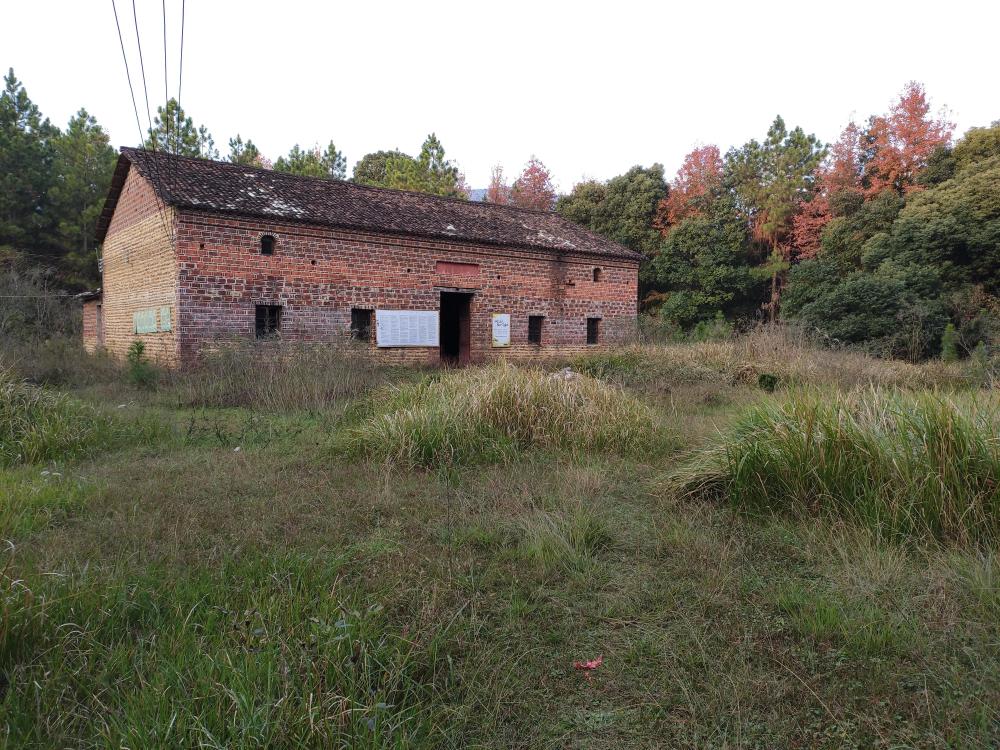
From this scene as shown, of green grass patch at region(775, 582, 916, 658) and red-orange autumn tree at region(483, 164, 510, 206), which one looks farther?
red-orange autumn tree at region(483, 164, 510, 206)

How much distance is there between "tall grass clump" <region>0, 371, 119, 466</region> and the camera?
18.5ft

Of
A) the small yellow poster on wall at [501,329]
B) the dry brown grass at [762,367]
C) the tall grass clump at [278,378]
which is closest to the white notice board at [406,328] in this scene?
the small yellow poster on wall at [501,329]

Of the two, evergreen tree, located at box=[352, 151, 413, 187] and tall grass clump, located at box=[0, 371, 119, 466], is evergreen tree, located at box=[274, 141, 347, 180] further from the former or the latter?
tall grass clump, located at box=[0, 371, 119, 466]

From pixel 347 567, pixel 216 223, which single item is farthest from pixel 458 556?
pixel 216 223

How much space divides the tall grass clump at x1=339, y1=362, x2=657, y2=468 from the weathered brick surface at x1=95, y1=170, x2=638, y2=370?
7.63 meters

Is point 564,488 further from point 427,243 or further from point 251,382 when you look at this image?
point 427,243

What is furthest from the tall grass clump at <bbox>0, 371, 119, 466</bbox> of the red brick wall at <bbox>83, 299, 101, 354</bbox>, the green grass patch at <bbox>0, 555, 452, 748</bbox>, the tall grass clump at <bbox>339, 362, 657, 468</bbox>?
the red brick wall at <bbox>83, 299, 101, 354</bbox>

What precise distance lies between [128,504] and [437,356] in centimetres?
1231

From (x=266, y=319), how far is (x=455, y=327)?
6690 millimetres

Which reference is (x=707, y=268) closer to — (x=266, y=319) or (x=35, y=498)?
(x=266, y=319)

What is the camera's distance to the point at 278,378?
920 centimetres

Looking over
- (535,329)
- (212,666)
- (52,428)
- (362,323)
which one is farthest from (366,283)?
(212,666)

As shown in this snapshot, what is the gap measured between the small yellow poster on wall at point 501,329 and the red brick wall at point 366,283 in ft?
0.60

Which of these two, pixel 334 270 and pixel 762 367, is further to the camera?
pixel 334 270
